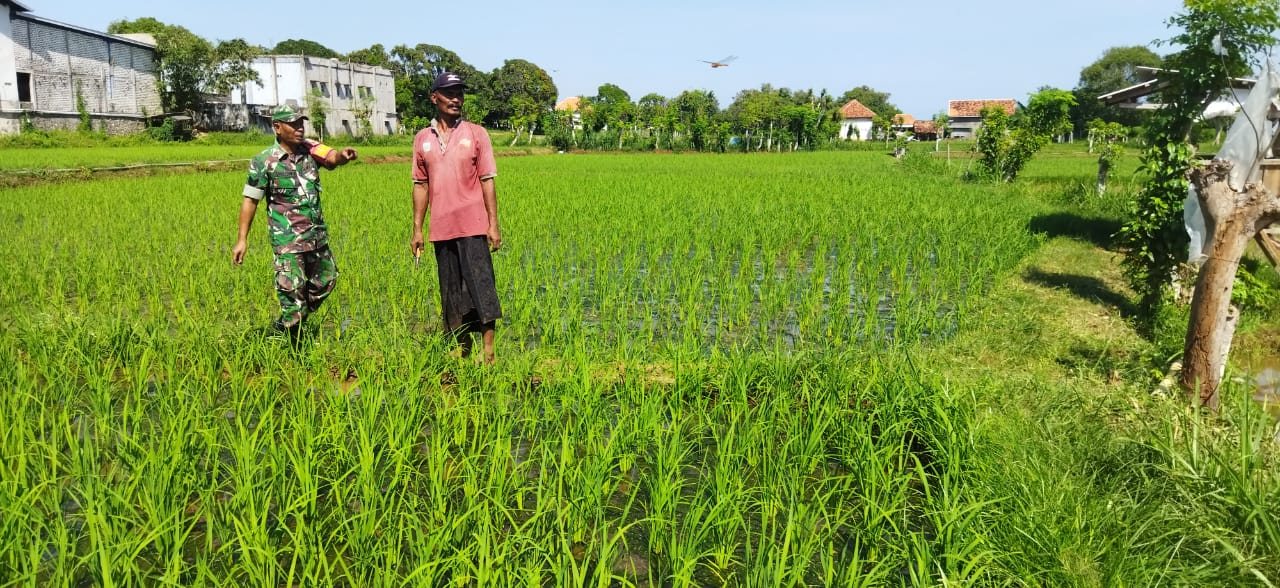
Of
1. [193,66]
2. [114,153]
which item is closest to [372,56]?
[193,66]

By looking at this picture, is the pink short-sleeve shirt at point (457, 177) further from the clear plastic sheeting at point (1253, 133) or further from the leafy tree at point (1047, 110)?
the leafy tree at point (1047, 110)

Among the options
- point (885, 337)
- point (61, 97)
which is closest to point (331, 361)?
point (885, 337)

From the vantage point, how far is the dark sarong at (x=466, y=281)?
385 cm

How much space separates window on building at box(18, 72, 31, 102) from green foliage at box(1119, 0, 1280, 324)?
31.5m

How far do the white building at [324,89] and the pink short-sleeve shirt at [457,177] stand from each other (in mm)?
35026

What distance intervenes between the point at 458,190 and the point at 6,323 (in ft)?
10.1

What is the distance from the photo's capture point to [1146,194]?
5160mm

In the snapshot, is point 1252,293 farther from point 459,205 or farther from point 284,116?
point 284,116

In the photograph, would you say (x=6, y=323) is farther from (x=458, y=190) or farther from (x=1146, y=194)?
(x=1146, y=194)

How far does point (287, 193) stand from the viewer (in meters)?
3.95

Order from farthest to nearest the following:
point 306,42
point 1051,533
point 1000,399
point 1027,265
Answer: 1. point 306,42
2. point 1027,265
3. point 1000,399
4. point 1051,533

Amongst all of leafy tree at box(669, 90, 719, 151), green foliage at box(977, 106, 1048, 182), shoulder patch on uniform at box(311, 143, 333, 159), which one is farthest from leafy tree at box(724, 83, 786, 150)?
shoulder patch on uniform at box(311, 143, 333, 159)

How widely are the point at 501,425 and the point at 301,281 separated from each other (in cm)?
193

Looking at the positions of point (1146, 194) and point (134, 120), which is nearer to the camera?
point (1146, 194)
